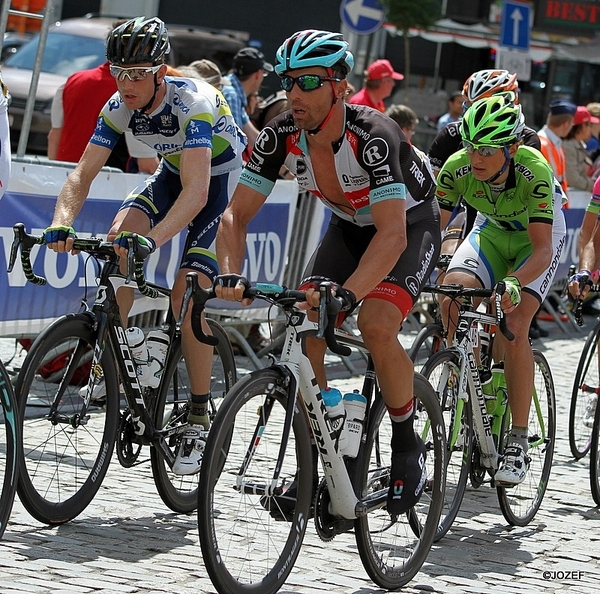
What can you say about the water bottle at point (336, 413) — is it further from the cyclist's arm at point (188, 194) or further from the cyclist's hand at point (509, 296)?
the cyclist's hand at point (509, 296)

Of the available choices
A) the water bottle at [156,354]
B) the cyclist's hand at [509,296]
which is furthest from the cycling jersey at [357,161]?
the water bottle at [156,354]

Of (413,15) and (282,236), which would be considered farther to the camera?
(413,15)

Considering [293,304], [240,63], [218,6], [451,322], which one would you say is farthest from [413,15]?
[293,304]

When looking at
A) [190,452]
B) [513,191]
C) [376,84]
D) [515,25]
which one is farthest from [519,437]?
[515,25]

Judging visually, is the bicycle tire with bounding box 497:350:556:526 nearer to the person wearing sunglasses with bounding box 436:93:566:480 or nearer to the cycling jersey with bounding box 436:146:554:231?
the person wearing sunglasses with bounding box 436:93:566:480

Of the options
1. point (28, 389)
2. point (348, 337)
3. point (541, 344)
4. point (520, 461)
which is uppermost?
point (348, 337)

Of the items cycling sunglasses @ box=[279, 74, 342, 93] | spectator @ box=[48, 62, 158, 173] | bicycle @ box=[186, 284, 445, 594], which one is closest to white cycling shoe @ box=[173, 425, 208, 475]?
bicycle @ box=[186, 284, 445, 594]

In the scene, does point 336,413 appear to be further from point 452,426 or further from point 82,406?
point 452,426

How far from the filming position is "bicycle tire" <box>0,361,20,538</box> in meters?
4.97

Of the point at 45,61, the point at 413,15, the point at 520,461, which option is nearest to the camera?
the point at 520,461

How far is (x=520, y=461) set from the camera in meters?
6.69

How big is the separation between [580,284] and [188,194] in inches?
97.8

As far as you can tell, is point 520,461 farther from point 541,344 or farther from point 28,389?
point 541,344

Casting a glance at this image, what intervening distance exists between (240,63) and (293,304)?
665 centimetres
